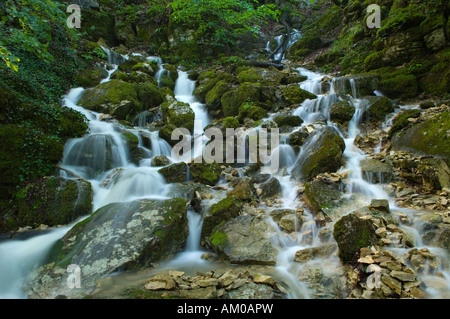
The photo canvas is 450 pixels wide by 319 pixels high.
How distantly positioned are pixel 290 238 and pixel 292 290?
1.28 m

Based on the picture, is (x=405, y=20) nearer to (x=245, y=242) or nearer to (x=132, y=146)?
(x=245, y=242)

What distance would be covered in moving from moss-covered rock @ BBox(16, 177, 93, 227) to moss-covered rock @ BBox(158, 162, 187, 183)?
1875 millimetres

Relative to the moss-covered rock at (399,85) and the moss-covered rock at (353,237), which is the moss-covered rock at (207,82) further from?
the moss-covered rock at (353,237)

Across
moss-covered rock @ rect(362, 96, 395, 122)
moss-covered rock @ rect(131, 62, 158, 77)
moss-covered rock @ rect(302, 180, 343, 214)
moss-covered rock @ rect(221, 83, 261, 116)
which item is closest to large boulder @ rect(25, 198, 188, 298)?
moss-covered rock @ rect(302, 180, 343, 214)

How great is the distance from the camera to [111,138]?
7168 millimetres

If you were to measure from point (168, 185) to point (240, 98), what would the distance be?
575 cm

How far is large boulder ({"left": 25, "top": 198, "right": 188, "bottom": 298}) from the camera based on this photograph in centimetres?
325

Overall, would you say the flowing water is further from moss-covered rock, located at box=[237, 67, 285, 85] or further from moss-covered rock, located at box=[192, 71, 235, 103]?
moss-covered rock, located at box=[237, 67, 285, 85]

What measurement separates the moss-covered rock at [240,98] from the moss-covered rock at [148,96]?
3.26 metres

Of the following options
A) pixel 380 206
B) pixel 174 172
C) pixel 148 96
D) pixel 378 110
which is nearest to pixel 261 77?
pixel 148 96

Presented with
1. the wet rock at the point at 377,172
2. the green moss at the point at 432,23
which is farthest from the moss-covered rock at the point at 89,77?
the green moss at the point at 432,23

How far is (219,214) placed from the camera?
4.71 m
